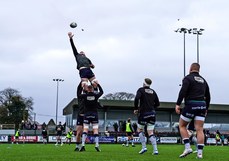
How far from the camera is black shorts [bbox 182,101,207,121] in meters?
10.3

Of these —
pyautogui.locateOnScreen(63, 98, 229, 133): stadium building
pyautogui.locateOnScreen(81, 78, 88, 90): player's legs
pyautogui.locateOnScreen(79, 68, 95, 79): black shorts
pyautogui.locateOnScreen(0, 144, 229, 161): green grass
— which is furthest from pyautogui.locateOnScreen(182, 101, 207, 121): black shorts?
pyautogui.locateOnScreen(63, 98, 229, 133): stadium building

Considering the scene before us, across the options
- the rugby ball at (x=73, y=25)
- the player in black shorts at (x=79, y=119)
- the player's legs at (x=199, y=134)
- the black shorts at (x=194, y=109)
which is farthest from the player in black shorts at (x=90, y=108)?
the player's legs at (x=199, y=134)

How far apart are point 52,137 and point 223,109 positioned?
3088cm

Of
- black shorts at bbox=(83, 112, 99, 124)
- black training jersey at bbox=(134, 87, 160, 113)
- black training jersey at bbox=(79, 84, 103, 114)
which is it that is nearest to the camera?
black training jersey at bbox=(134, 87, 160, 113)

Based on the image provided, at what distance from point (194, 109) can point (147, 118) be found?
9.22 ft

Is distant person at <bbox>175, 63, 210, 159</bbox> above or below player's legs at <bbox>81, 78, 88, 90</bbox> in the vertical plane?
below

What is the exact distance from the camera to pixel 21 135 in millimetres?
48750

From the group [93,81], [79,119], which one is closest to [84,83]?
[93,81]

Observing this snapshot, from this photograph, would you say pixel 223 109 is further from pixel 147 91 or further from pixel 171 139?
pixel 147 91

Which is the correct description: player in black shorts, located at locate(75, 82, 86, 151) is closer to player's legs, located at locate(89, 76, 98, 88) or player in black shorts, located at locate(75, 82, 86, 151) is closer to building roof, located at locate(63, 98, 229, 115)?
player's legs, located at locate(89, 76, 98, 88)

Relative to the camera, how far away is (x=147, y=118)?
12875 millimetres

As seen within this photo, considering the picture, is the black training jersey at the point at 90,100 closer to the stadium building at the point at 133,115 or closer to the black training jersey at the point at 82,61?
the black training jersey at the point at 82,61

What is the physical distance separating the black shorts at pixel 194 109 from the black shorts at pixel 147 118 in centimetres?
253

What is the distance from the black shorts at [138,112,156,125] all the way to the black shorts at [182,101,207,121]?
253 centimetres
